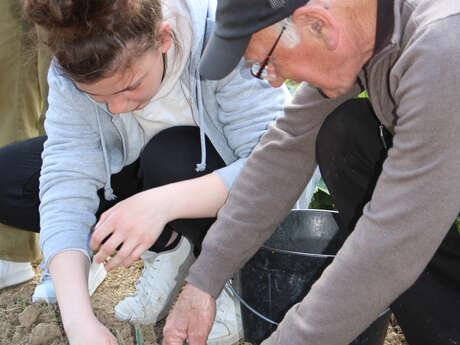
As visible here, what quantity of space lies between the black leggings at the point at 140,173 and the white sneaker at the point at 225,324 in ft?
0.57

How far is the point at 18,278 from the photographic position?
7.49 ft

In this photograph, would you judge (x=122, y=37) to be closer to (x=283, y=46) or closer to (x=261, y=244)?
(x=283, y=46)

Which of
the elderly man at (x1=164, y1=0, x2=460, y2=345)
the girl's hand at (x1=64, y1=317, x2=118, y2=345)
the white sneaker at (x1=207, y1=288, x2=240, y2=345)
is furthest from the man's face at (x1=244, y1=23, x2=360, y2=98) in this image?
the white sneaker at (x1=207, y1=288, x2=240, y2=345)

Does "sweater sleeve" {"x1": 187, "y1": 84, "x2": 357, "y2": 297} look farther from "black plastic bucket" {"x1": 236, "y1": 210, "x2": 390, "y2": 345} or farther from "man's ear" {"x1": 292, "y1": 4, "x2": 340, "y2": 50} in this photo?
"man's ear" {"x1": 292, "y1": 4, "x2": 340, "y2": 50}

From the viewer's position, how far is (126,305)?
6.59ft

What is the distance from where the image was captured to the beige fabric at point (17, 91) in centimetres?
212

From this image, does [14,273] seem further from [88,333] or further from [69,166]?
[88,333]

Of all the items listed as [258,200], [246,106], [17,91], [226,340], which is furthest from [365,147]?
[17,91]

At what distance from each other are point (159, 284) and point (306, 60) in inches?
42.2

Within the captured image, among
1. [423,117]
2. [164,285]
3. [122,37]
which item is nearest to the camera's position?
[423,117]

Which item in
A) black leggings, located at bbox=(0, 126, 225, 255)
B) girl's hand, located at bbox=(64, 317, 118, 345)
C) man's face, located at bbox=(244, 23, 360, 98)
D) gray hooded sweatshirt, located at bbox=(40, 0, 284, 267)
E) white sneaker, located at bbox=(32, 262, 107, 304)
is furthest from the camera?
white sneaker, located at bbox=(32, 262, 107, 304)

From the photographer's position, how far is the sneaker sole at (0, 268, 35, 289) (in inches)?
89.0

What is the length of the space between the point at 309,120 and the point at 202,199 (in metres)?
0.33

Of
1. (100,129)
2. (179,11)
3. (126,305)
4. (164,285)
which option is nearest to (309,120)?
(179,11)
